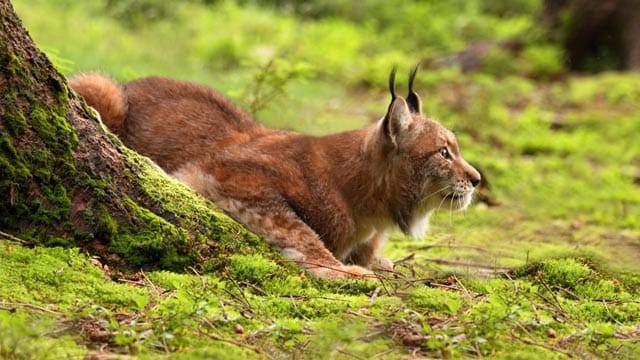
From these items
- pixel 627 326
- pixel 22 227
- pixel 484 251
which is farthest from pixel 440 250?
pixel 22 227

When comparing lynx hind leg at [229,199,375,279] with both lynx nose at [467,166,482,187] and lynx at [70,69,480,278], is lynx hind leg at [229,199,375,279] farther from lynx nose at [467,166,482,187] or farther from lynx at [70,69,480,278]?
lynx nose at [467,166,482,187]

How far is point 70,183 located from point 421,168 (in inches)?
119

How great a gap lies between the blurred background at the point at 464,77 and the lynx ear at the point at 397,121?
121 centimetres

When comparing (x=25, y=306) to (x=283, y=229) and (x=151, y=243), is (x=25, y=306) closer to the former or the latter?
(x=151, y=243)

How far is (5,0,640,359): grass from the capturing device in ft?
15.6

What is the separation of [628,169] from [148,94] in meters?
8.84

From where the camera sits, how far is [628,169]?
14195mm

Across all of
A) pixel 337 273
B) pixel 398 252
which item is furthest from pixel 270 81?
pixel 337 273

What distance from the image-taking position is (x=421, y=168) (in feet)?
24.7

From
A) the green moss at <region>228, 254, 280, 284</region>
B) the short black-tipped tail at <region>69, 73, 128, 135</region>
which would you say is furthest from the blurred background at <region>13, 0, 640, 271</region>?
the short black-tipped tail at <region>69, 73, 128, 135</region>

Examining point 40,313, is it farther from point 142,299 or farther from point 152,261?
point 152,261

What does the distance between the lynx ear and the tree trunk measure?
1.84 meters

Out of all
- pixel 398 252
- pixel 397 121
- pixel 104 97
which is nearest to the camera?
pixel 397 121

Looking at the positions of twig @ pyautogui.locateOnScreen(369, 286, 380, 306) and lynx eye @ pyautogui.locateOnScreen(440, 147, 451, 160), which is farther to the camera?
lynx eye @ pyautogui.locateOnScreen(440, 147, 451, 160)
